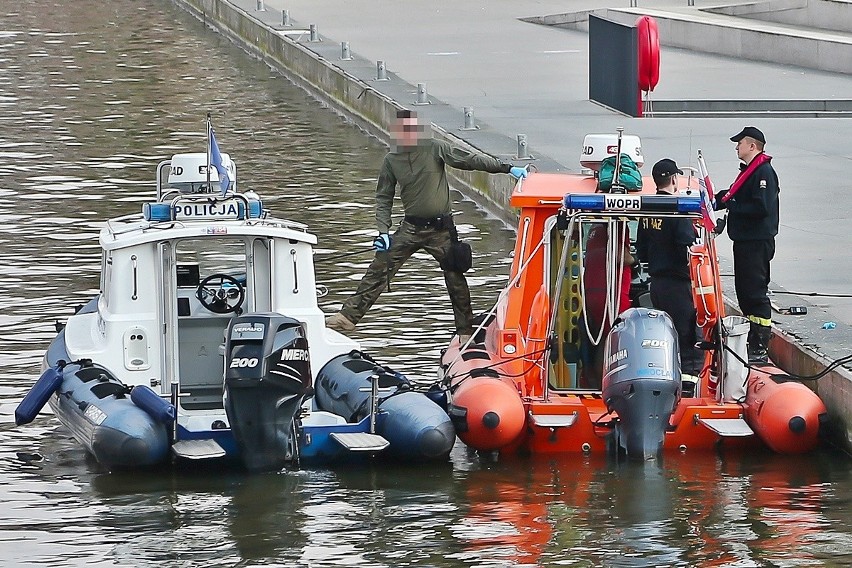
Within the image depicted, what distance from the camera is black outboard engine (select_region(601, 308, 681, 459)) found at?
11234mm

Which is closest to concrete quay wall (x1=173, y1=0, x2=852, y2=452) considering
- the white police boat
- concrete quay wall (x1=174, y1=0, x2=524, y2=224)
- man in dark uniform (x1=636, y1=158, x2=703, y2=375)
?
concrete quay wall (x1=174, y1=0, x2=524, y2=224)

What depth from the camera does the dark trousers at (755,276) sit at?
12.8m

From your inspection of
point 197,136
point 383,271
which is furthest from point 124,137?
point 383,271

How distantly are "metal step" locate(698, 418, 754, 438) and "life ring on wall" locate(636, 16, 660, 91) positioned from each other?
11.7 meters

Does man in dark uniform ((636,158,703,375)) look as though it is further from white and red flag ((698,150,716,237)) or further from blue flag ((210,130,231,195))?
blue flag ((210,130,231,195))

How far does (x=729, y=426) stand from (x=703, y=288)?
1.21m

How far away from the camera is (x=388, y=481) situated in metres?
11.4

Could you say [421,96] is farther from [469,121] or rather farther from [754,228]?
[754,228]

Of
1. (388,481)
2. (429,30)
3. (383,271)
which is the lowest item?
(388,481)

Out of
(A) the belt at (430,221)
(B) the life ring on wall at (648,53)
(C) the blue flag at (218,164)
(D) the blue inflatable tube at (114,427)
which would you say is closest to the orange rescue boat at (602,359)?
(A) the belt at (430,221)

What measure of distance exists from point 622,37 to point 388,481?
1525 centimetres

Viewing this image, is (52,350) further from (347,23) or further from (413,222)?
(347,23)

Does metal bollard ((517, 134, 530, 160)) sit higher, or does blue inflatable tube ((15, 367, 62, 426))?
metal bollard ((517, 134, 530, 160))

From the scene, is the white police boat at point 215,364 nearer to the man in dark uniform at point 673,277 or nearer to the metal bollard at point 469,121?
the man in dark uniform at point 673,277
